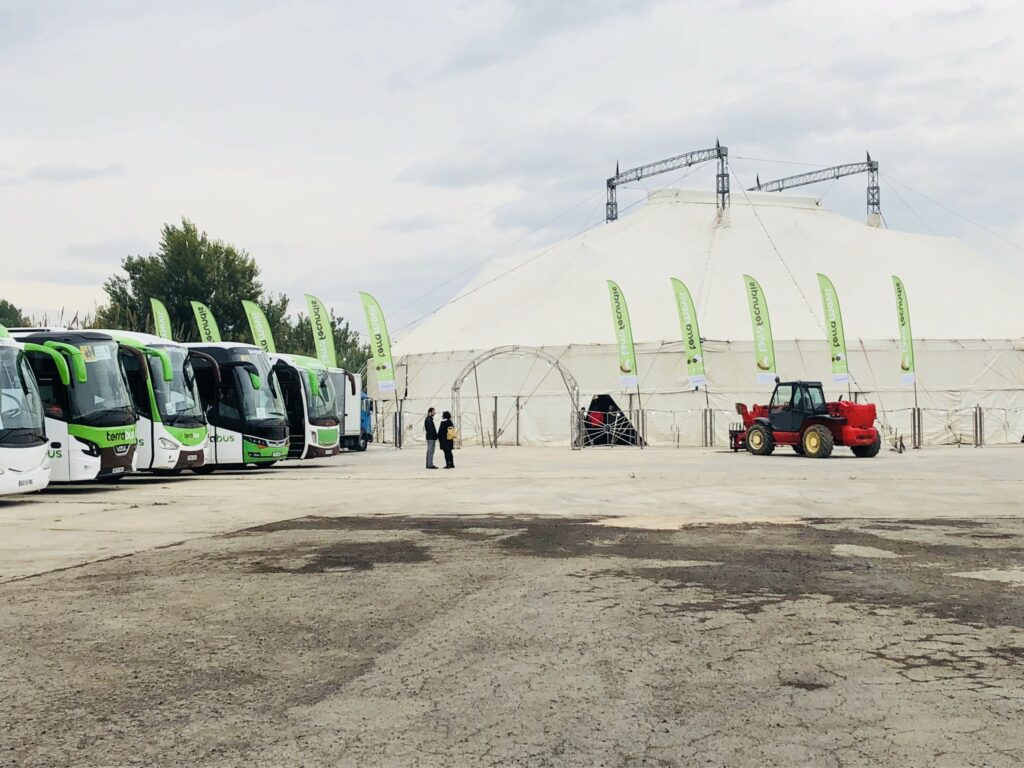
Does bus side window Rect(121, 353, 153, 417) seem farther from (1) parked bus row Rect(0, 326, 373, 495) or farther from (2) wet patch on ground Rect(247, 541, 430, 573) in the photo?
(2) wet patch on ground Rect(247, 541, 430, 573)

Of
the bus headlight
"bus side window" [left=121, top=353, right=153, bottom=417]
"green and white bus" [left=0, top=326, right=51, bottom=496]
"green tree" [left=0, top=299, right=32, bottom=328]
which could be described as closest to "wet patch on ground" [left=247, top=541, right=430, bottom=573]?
"green and white bus" [left=0, top=326, right=51, bottom=496]

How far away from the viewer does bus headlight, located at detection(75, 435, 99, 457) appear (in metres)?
19.2

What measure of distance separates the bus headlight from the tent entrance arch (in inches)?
922

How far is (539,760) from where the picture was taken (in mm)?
4168

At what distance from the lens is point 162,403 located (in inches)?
914

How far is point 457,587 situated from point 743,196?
5253cm

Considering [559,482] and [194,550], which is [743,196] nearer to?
[559,482]

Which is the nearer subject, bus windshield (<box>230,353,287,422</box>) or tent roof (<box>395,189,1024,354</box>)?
bus windshield (<box>230,353,287,422</box>)

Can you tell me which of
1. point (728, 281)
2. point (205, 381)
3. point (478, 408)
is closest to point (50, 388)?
point (205, 381)

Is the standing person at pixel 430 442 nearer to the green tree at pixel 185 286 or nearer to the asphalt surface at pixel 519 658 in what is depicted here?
the asphalt surface at pixel 519 658

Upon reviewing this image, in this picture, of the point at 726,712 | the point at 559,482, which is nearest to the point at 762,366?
the point at 559,482

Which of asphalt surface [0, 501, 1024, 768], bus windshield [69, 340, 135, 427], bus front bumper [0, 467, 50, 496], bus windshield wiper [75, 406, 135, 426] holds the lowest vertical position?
asphalt surface [0, 501, 1024, 768]

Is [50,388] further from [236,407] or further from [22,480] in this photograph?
[236,407]

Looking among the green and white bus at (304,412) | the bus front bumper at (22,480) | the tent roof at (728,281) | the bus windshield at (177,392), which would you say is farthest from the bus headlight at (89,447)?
the tent roof at (728,281)
